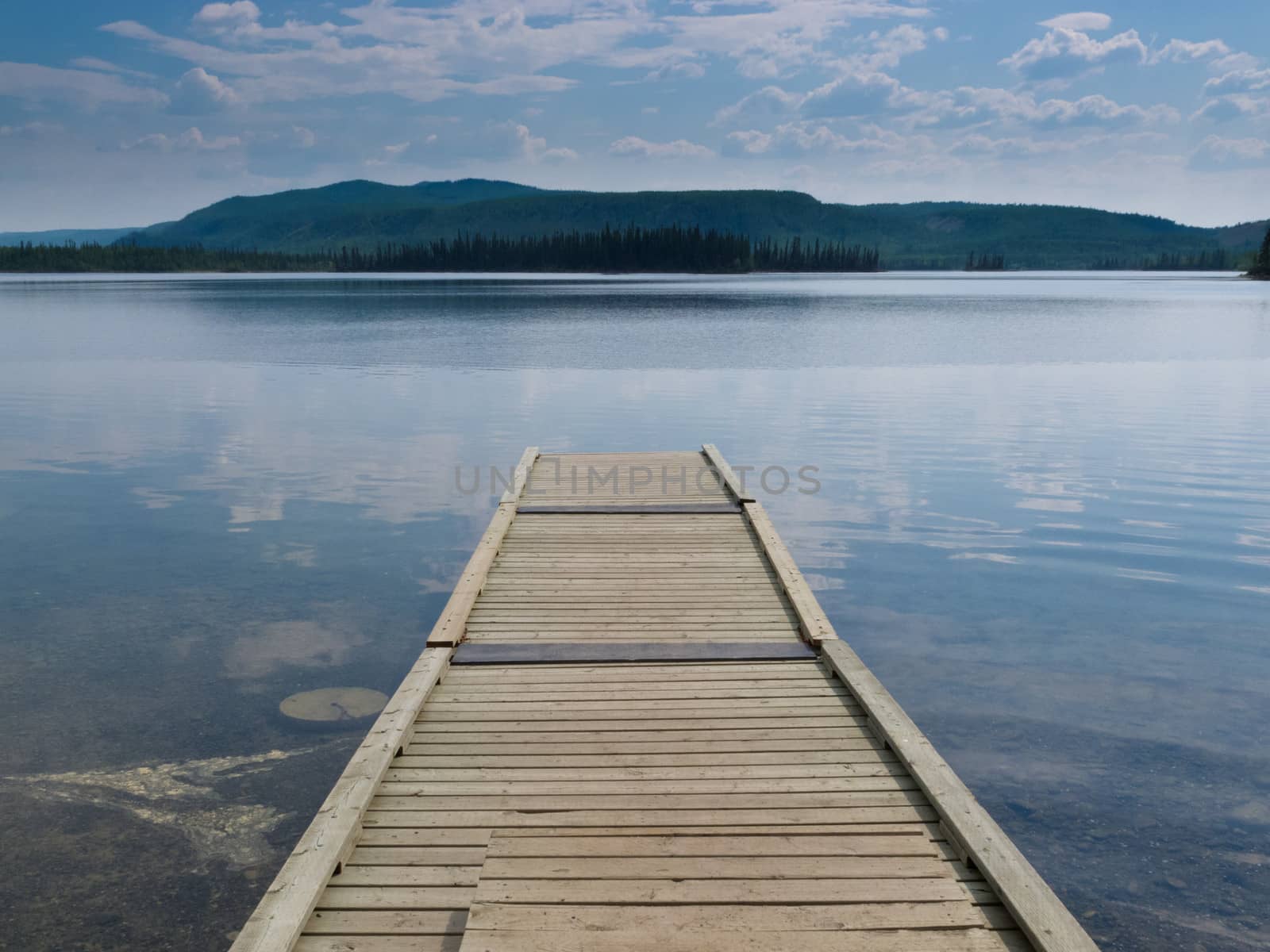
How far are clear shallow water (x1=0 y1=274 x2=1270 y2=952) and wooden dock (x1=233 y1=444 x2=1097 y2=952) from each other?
1.19 metres

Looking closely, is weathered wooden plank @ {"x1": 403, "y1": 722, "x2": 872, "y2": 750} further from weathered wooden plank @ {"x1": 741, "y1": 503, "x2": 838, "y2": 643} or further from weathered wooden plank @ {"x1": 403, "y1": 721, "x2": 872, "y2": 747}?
weathered wooden plank @ {"x1": 741, "y1": 503, "x2": 838, "y2": 643}

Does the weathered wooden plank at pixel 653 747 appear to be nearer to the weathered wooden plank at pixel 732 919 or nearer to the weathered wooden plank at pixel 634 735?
the weathered wooden plank at pixel 634 735

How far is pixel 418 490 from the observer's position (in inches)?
630

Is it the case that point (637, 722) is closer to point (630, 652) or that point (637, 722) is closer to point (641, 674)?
point (641, 674)

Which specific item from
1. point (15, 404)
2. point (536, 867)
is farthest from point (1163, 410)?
point (15, 404)

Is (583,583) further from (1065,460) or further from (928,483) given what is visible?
(1065,460)

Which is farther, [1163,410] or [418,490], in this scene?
[1163,410]

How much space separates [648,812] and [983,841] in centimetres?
149

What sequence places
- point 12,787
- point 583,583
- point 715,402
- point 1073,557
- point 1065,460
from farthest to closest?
point 715,402
point 1065,460
point 1073,557
point 583,583
point 12,787

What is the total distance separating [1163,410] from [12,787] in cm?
2433

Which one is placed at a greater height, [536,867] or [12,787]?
[536,867]

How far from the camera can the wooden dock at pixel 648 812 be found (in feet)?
13.2

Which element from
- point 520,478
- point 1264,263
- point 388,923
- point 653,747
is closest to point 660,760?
point 653,747

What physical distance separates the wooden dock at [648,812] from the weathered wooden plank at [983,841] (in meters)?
0.01
